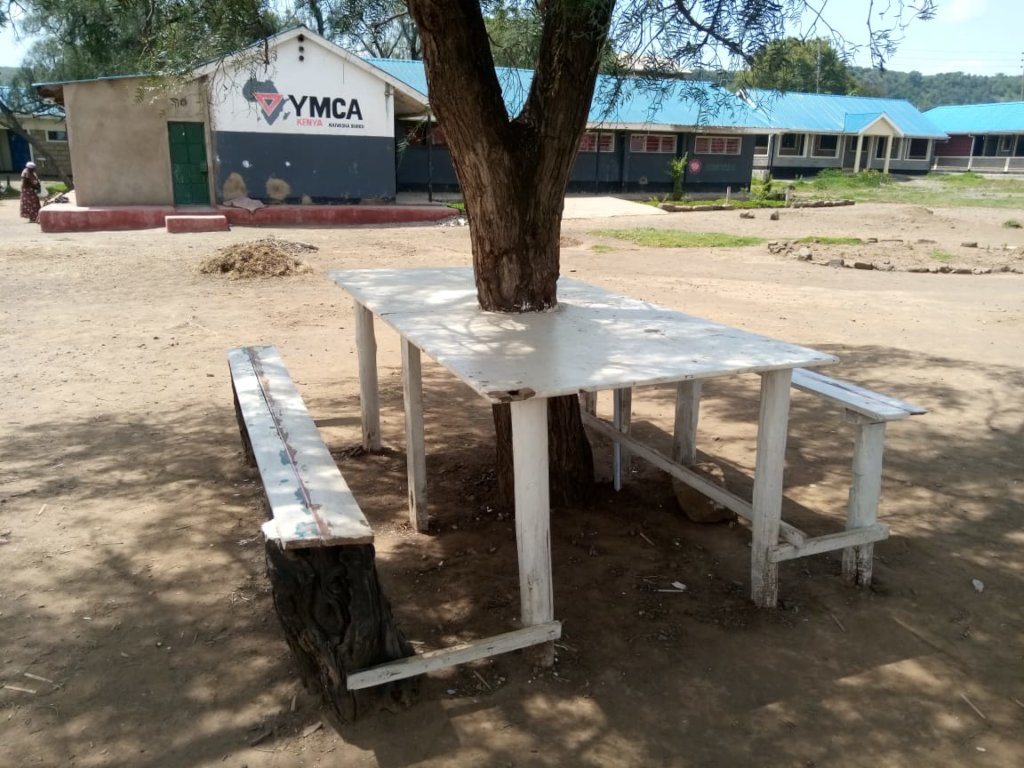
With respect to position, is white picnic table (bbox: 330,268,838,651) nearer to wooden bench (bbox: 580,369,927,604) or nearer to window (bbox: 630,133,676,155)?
wooden bench (bbox: 580,369,927,604)

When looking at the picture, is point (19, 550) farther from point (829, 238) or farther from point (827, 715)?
point (829, 238)

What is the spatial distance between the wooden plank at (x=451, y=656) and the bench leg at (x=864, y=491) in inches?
57.3

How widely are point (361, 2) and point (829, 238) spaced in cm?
1340

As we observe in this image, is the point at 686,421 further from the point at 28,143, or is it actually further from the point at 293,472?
the point at 28,143

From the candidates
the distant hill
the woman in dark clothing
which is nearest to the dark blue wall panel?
the woman in dark clothing

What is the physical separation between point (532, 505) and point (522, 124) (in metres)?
1.92

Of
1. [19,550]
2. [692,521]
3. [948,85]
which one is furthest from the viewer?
[948,85]

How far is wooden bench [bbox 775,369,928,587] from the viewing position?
131 inches

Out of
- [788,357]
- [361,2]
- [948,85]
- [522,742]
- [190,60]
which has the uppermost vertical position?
[948,85]

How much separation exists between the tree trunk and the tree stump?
1604mm

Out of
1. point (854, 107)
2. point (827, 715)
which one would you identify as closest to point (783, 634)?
point (827, 715)

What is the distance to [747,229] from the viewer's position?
19.1m

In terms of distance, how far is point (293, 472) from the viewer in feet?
9.86

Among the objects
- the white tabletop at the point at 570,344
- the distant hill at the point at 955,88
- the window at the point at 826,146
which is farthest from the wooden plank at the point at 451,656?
the distant hill at the point at 955,88
